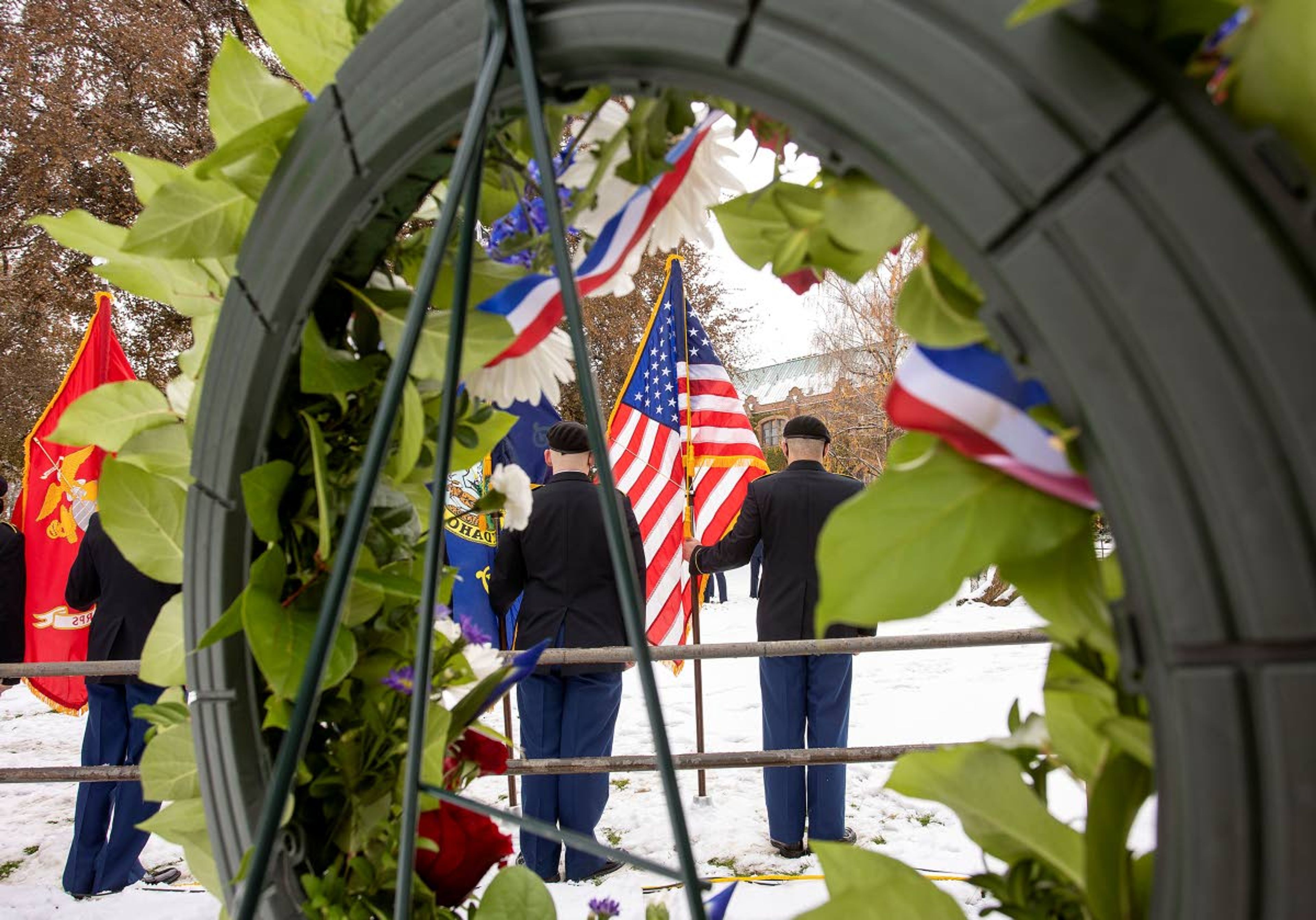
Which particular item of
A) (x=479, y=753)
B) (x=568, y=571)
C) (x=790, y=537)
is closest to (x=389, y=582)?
(x=479, y=753)

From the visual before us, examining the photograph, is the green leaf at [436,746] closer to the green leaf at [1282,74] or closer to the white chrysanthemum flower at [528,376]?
the white chrysanthemum flower at [528,376]

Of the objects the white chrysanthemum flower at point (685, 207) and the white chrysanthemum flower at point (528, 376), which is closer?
the white chrysanthemum flower at point (685, 207)

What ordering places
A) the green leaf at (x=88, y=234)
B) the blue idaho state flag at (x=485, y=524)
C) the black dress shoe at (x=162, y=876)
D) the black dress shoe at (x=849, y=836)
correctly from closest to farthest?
the green leaf at (x=88, y=234) → the black dress shoe at (x=162, y=876) → the black dress shoe at (x=849, y=836) → the blue idaho state flag at (x=485, y=524)

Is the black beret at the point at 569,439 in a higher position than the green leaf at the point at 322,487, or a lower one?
higher

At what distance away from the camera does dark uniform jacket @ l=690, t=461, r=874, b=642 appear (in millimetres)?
3477

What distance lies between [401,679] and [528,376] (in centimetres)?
34

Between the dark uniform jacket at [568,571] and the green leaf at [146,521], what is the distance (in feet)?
8.04

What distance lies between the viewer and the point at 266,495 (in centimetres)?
75

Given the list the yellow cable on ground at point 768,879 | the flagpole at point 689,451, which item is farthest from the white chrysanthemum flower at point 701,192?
the flagpole at point 689,451

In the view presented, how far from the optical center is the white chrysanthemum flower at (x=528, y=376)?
0.89 meters

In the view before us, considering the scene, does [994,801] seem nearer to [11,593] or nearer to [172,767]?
[172,767]

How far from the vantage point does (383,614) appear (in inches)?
35.3

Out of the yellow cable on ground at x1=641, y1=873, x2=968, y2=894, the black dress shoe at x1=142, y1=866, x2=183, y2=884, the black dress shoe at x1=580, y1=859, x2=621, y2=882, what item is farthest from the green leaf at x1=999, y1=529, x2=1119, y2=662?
the black dress shoe at x1=142, y1=866, x2=183, y2=884

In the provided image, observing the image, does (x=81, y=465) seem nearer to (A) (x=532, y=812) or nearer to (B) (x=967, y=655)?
(A) (x=532, y=812)
